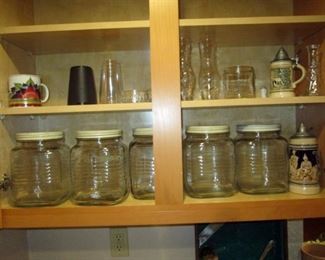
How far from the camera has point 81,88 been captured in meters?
0.97

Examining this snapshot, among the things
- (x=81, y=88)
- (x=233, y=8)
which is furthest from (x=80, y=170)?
(x=233, y=8)

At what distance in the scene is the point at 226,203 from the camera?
90 cm

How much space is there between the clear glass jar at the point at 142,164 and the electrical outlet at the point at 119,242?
0.27m

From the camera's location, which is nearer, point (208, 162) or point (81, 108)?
point (81, 108)

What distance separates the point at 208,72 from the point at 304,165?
472 mm

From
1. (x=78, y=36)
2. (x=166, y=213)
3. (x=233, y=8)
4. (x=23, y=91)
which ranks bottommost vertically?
(x=166, y=213)

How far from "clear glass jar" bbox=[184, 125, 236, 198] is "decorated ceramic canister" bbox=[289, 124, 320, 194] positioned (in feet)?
0.66

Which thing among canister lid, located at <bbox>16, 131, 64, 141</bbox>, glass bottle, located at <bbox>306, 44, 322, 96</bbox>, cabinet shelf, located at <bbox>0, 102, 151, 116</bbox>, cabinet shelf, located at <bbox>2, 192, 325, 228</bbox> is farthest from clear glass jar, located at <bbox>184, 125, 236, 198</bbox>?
canister lid, located at <bbox>16, 131, 64, 141</bbox>

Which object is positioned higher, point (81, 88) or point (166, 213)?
point (81, 88)

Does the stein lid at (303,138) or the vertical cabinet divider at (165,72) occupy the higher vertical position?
the vertical cabinet divider at (165,72)

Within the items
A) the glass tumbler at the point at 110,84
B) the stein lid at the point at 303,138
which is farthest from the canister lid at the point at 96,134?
the stein lid at the point at 303,138

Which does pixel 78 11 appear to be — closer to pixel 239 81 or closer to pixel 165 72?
pixel 165 72

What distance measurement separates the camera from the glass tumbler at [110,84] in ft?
3.43

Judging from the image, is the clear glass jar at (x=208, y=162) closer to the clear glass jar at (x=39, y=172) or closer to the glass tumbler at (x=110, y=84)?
the glass tumbler at (x=110, y=84)
